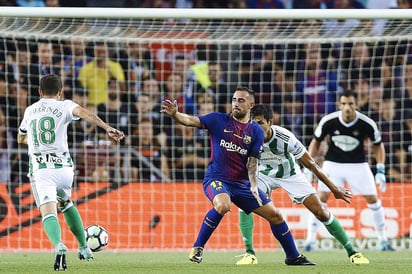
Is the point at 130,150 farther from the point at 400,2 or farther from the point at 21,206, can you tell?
the point at 400,2

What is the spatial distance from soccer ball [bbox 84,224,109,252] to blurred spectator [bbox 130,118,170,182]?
4977 millimetres

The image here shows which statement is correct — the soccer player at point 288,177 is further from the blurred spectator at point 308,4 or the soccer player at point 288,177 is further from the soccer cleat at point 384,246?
the blurred spectator at point 308,4

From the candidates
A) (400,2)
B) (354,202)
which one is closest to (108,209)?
(354,202)

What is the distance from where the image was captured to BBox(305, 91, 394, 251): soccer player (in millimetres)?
13852

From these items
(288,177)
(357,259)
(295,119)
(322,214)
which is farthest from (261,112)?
(295,119)

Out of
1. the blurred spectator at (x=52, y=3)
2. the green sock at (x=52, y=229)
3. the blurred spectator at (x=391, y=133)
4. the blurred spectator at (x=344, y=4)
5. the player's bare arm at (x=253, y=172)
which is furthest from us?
the blurred spectator at (x=344, y=4)

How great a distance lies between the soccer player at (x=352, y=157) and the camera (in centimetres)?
1385

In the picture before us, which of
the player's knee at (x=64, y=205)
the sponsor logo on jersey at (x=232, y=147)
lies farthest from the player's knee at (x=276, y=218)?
the player's knee at (x=64, y=205)

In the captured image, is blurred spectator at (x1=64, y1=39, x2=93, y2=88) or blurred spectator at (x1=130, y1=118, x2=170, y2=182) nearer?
blurred spectator at (x1=130, y1=118, x2=170, y2=182)

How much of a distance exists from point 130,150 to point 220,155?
5.82 metres

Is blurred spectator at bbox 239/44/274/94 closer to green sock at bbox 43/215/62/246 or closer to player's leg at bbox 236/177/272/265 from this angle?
player's leg at bbox 236/177/272/265

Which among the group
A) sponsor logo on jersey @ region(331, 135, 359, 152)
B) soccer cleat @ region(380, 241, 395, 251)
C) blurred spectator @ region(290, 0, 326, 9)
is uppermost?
blurred spectator @ region(290, 0, 326, 9)

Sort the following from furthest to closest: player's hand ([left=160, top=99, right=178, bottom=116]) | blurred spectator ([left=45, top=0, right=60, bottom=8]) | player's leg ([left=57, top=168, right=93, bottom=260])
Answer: blurred spectator ([left=45, top=0, right=60, bottom=8]) < player's leg ([left=57, top=168, right=93, bottom=260]) < player's hand ([left=160, top=99, right=178, bottom=116])

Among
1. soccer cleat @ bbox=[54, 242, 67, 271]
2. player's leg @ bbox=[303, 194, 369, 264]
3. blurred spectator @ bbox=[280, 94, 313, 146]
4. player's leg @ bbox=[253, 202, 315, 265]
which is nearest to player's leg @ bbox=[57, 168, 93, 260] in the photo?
soccer cleat @ bbox=[54, 242, 67, 271]
